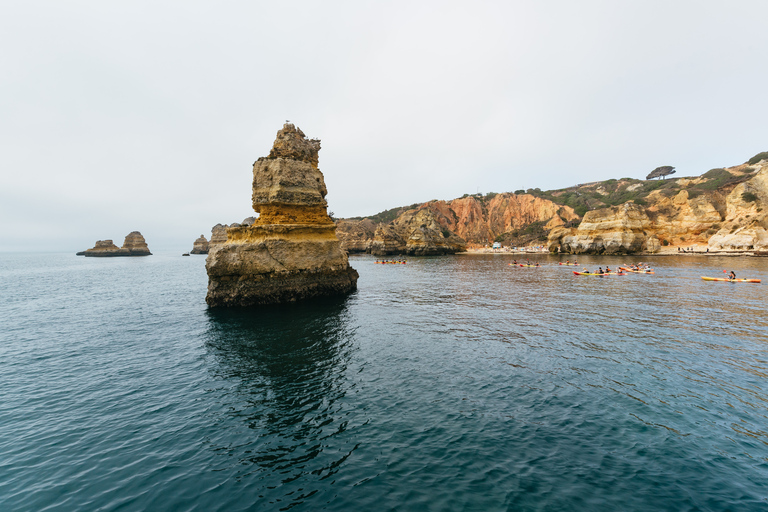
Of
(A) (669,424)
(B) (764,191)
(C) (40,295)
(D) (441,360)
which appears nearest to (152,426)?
(D) (441,360)

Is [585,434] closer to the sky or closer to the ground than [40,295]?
closer to the ground

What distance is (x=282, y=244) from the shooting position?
28484 mm

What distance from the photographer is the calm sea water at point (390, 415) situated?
7.52 m

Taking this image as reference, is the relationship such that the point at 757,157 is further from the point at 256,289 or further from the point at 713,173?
the point at 256,289

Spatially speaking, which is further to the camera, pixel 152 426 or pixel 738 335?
pixel 738 335

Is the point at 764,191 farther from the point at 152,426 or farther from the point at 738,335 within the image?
the point at 152,426

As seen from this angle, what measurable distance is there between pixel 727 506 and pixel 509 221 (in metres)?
154

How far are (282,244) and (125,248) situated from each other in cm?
16617

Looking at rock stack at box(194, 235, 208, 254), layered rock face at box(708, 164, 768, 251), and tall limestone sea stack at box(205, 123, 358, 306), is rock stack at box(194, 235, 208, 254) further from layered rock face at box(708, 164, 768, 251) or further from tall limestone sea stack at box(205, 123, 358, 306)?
layered rock face at box(708, 164, 768, 251)

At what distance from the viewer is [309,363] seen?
51.1 feet

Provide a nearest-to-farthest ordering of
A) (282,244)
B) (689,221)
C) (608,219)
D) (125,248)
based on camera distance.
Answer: (282,244), (689,221), (608,219), (125,248)

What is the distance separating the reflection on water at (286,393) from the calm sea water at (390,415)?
0.26ft

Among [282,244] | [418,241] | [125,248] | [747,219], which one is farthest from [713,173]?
[125,248]

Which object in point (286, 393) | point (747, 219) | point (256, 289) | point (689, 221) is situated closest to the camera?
point (286, 393)
